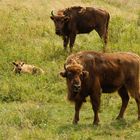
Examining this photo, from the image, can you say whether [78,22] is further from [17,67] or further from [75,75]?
[75,75]

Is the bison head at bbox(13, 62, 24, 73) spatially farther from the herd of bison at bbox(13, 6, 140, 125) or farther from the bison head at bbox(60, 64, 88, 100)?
the bison head at bbox(60, 64, 88, 100)

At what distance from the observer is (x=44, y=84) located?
14.4 m

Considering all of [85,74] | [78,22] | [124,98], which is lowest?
[78,22]

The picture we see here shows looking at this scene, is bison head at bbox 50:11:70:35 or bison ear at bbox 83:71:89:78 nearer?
bison ear at bbox 83:71:89:78

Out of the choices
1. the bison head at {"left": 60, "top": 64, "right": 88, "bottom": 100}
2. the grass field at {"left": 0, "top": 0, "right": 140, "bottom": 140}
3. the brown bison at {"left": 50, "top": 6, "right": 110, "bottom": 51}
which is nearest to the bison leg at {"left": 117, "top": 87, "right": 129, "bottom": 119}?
the grass field at {"left": 0, "top": 0, "right": 140, "bottom": 140}

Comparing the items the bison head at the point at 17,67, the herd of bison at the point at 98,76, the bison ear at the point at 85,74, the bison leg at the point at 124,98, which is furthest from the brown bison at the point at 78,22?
the bison ear at the point at 85,74

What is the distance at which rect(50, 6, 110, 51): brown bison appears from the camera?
58.1 ft

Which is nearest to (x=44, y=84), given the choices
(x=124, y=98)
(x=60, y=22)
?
(x=124, y=98)

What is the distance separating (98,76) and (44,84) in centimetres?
342

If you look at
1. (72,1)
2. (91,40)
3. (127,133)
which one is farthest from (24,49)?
(72,1)

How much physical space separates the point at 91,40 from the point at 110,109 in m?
7.10

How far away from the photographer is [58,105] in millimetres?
13094

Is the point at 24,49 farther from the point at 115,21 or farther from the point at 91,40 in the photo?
the point at 115,21

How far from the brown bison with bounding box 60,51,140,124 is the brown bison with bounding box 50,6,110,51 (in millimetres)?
6159
